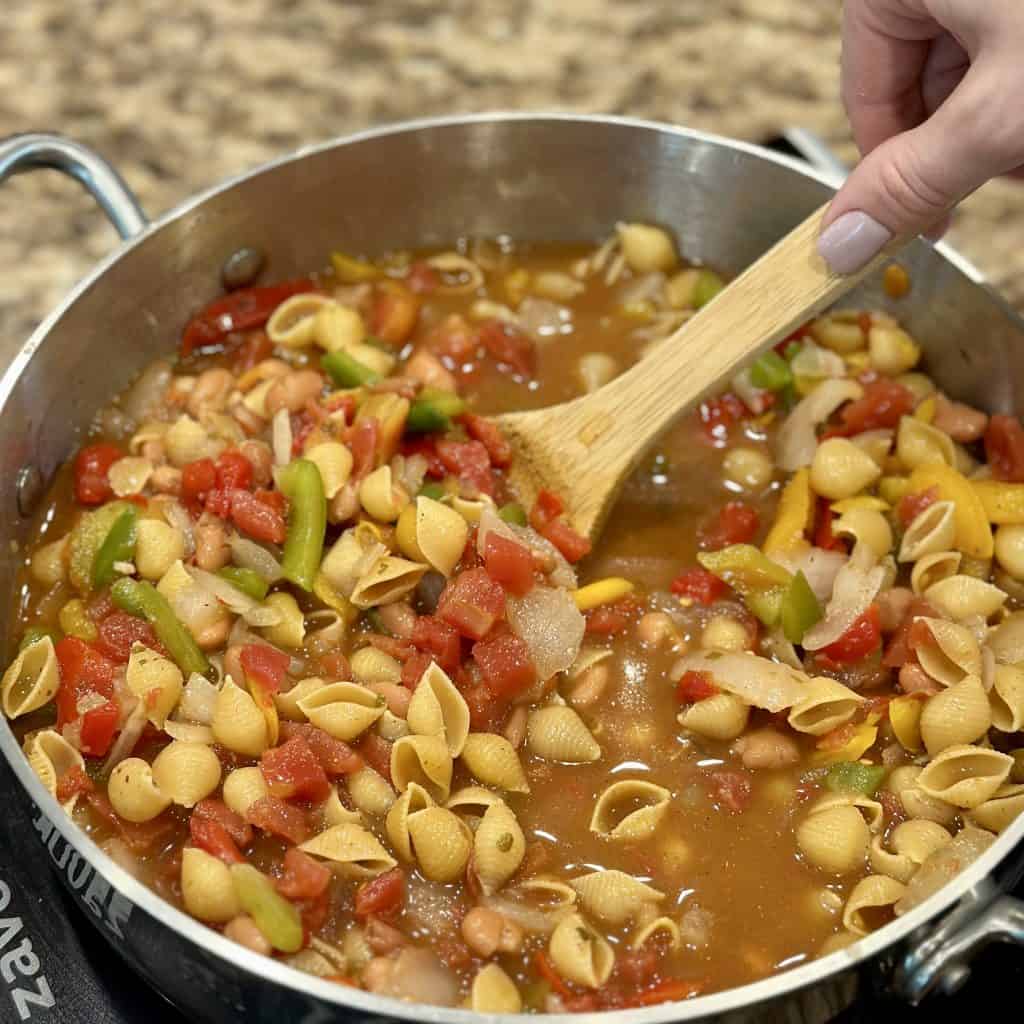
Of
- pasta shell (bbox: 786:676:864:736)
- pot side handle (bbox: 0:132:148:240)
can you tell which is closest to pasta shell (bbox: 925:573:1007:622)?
pasta shell (bbox: 786:676:864:736)

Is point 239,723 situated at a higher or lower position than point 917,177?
lower

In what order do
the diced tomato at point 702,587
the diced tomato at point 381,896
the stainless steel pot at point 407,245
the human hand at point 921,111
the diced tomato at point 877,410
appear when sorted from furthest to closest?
the diced tomato at point 877,410, the diced tomato at point 702,587, the diced tomato at point 381,896, the human hand at point 921,111, the stainless steel pot at point 407,245

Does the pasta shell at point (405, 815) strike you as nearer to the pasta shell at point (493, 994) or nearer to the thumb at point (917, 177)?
the pasta shell at point (493, 994)

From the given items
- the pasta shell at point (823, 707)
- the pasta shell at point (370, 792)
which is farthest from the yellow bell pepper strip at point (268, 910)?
the pasta shell at point (823, 707)

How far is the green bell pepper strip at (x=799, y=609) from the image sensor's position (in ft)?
7.08

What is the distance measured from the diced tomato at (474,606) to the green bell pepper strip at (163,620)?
1.32 feet

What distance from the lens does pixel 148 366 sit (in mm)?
2646

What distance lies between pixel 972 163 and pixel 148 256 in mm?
1488

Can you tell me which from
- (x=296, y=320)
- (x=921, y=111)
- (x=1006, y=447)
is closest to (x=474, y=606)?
(x=296, y=320)

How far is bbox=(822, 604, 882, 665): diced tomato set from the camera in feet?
7.04

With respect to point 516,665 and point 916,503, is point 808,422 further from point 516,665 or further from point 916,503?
point 516,665

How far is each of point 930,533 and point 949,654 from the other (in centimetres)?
26

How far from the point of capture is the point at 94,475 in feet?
7.96

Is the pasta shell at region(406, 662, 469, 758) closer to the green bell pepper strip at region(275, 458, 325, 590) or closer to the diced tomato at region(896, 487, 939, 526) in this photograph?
the green bell pepper strip at region(275, 458, 325, 590)
